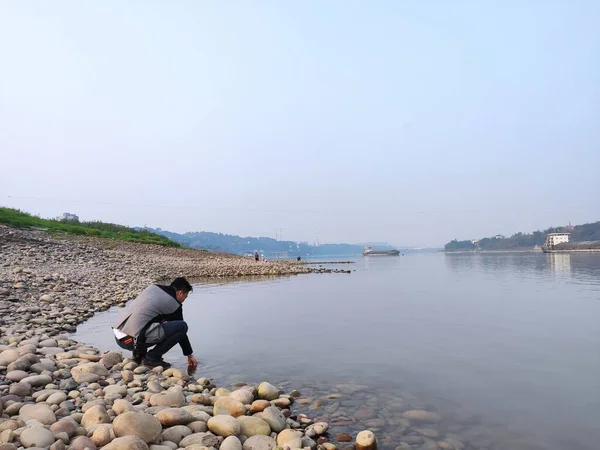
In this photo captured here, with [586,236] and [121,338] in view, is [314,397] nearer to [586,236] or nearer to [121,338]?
[121,338]

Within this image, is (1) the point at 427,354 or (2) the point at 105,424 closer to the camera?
(2) the point at 105,424

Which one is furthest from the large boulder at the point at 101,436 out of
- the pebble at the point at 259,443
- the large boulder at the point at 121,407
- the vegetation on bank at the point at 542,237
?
the vegetation on bank at the point at 542,237

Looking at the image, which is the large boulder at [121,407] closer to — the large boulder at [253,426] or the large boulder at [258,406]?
the large boulder at [253,426]

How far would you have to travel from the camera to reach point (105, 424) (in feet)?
12.1

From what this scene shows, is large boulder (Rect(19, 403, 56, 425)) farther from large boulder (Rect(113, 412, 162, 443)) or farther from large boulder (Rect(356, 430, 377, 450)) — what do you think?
large boulder (Rect(356, 430, 377, 450))

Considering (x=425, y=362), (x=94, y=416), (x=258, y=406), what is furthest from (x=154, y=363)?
(x=425, y=362)

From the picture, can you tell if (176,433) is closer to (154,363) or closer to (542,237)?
(154,363)

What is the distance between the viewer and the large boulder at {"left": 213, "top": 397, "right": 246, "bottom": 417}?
14.7 ft

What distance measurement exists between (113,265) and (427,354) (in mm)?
17496

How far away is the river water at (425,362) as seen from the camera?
467cm

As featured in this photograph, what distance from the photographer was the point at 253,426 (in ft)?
13.7

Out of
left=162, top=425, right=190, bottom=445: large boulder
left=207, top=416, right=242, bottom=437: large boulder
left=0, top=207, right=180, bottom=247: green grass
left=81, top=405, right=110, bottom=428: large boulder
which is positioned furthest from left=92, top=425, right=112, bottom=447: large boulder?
left=0, top=207, right=180, bottom=247: green grass

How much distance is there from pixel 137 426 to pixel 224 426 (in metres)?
0.80

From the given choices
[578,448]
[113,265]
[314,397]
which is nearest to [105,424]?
[314,397]
